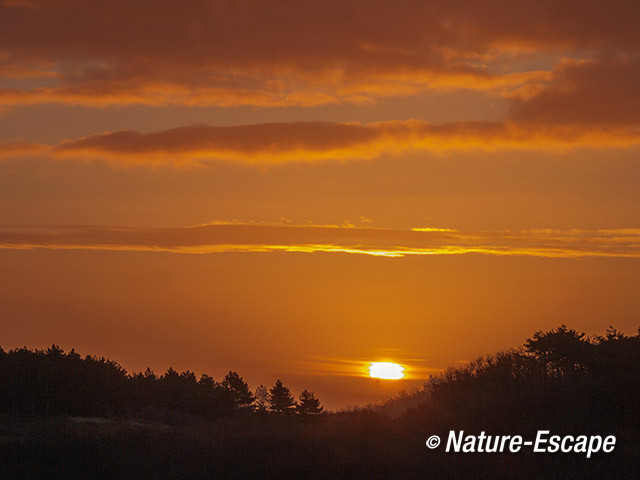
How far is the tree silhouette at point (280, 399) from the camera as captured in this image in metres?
44.7

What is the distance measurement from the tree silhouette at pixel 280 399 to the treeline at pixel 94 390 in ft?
15.9

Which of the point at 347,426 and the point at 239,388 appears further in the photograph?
the point at 239,388

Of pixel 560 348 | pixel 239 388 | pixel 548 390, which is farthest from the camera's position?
pixel 239 388

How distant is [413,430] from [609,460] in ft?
22.9

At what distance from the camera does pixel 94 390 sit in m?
31.0

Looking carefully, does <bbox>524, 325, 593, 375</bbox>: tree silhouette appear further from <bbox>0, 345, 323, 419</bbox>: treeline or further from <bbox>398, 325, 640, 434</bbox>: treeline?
<bbox>0, 345, 323, 419</bbox>: treeline

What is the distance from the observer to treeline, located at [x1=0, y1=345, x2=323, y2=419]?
29.5 m

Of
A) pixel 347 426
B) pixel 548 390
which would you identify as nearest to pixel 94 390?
pixel 347 426

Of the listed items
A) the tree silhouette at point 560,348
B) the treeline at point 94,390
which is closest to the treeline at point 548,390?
the tree silhouette at point 560,348

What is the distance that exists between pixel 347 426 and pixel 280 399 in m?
21.7

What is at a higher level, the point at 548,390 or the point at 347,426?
the point at 548,390

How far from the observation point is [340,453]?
778 inches

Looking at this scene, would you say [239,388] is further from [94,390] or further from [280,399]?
[94,390]

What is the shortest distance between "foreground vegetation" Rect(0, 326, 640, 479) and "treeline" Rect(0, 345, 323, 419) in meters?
0.06
